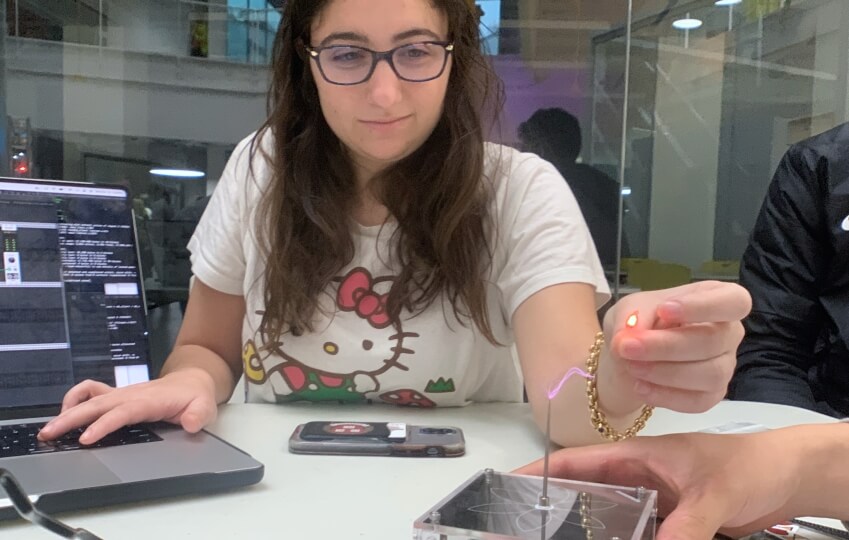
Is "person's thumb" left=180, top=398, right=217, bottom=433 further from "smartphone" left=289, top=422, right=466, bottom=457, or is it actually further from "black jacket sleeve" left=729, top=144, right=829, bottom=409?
"black jacket sleeve" left=729, top=144, right=829, bottom=409

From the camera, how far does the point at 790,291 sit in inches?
45.7

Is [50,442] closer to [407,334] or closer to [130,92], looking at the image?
[407,334]

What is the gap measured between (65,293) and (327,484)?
382 mm

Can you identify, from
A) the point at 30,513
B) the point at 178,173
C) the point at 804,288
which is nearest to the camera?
the point at 30,513

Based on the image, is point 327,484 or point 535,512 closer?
point 535,512

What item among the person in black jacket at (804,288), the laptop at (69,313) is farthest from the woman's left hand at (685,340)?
the person in black jacket at (804,288)

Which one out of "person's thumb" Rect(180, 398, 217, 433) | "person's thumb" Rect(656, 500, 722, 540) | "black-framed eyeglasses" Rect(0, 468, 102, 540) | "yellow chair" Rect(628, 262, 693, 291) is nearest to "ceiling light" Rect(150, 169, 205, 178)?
"yellow chair" Rect(628, 262, 693, 291)

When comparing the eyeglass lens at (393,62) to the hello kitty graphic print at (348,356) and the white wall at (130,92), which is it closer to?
the hello kitty graphic print at (348,356)

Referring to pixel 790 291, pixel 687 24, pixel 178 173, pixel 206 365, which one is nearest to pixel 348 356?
pixel 206 365

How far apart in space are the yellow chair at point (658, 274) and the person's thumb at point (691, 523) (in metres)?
2.42

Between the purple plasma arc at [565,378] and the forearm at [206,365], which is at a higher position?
the purple plasma arc at [565,378]

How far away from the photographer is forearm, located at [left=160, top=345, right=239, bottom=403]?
32.7 inches

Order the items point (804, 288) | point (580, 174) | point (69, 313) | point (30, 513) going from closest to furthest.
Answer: point (30, 513), point (69, 313), point (804, 288), point (580, 174)

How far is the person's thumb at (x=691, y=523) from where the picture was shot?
0.39 meters
